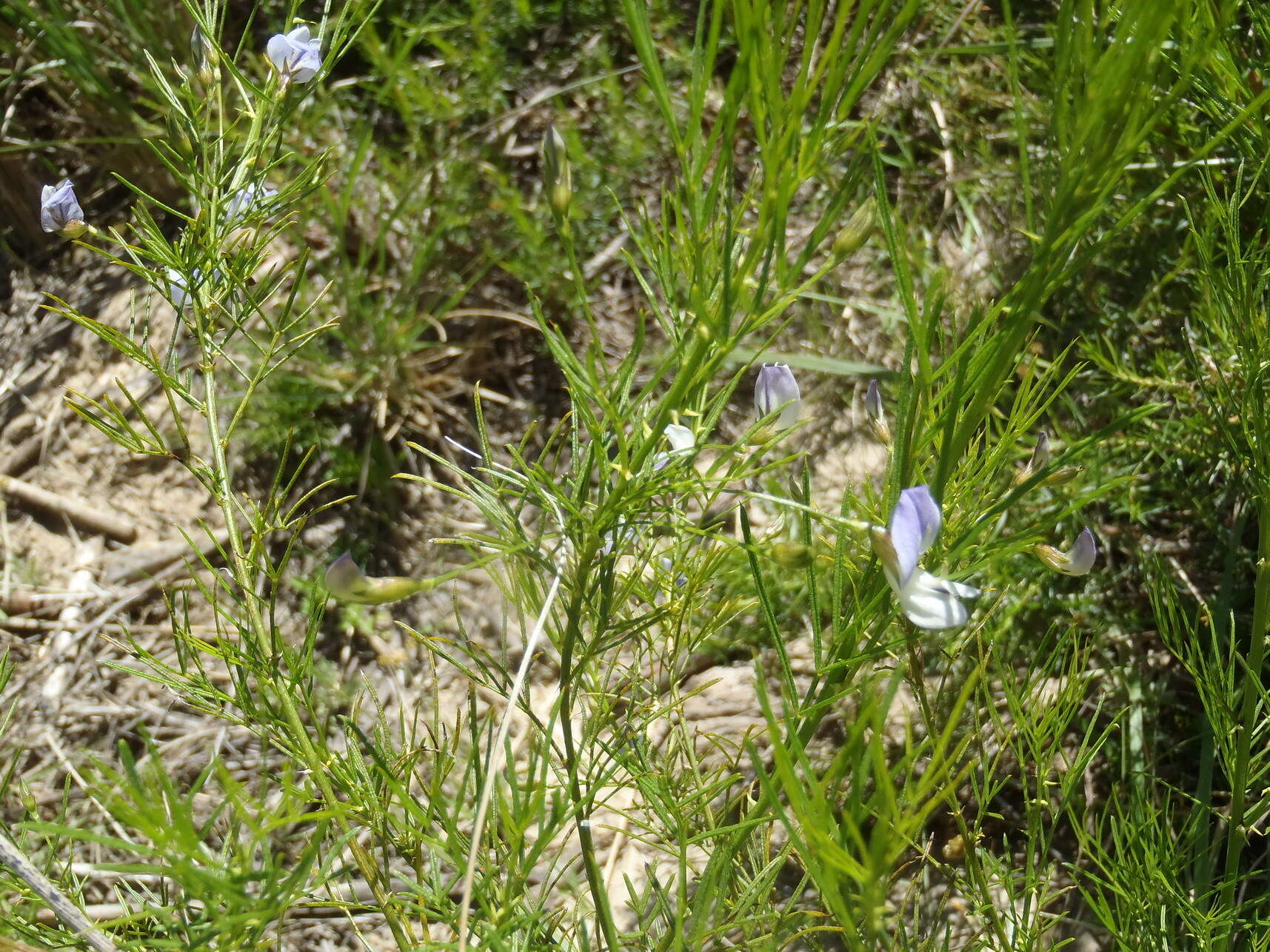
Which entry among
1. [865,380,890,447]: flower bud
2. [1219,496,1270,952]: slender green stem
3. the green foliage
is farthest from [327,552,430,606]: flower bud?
[1219,496,1270,952]: slender green stem

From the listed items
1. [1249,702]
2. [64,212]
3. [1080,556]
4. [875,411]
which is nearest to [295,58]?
[64,212]

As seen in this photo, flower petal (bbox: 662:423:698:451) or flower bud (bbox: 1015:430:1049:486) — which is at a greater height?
flower petal (bbox: 662:423:698:451)

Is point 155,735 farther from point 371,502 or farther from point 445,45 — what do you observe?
point 445,45

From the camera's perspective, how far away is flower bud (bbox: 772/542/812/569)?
655 mm

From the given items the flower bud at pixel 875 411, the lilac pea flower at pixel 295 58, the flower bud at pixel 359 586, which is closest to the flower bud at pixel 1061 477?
the flower bud at pixel 875 411

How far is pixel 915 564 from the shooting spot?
626 mm

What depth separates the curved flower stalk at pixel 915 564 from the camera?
0.61 m

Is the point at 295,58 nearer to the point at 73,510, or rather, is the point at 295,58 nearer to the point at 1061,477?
the point at 1061,477

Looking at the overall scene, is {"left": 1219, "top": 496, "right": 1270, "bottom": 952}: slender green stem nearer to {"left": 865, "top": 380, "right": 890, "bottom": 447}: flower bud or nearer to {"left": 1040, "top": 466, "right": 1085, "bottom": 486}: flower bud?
{"left": 1040, "top": 466, "right": 1085, "bottom": 486}: flower bud

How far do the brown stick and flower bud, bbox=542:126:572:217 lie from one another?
1.66 meters

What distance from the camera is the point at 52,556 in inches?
78.7

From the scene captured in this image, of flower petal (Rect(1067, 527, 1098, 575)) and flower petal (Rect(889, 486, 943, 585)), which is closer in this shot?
flower petal (Rect(889, 486, 943, 585))

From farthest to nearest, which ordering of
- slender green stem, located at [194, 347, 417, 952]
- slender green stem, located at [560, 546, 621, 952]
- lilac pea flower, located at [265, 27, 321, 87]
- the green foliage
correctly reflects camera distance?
lilac pea flower, located at [265, 27, 321, 87] < slender green stem, located at [194, 347, 417, 952] < slender green stem, located at [560, 546, 621, 952] < the green foliage

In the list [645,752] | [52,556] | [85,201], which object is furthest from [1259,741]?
[85,201]
